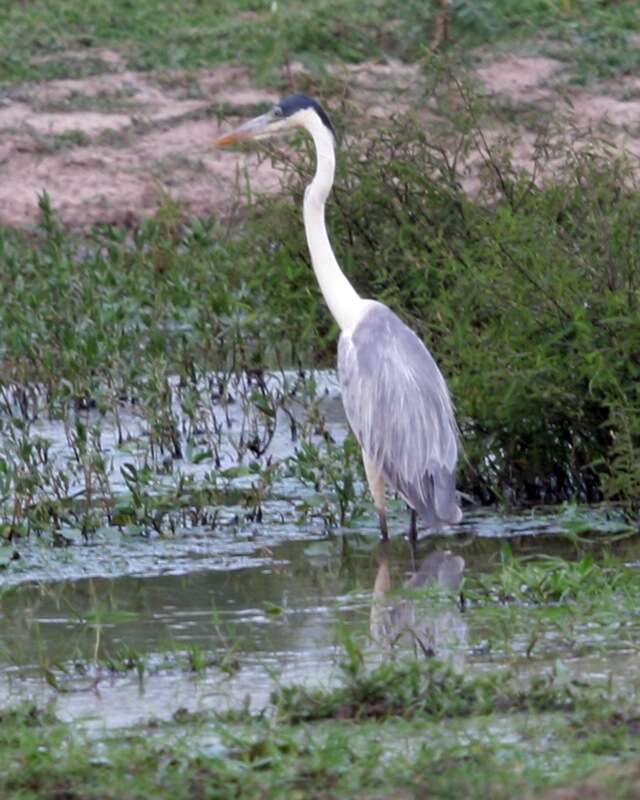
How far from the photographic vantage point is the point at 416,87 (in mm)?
13273

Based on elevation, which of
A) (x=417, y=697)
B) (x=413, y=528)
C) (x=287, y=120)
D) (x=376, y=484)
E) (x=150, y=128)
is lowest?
(x=413, y=528)

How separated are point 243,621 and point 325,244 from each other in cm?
228

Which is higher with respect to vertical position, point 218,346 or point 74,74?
point 74,74

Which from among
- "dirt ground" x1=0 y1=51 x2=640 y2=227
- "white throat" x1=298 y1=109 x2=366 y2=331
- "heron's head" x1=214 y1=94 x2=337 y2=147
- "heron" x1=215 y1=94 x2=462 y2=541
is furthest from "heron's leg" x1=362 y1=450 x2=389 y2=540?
"dirt ground" x1=0 y1=51 x2=640 y2=227

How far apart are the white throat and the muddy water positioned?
877 millimetres

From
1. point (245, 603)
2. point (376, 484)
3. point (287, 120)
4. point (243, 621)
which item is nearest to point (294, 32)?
point (287, 120)

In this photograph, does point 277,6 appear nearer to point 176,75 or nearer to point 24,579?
point 176,75

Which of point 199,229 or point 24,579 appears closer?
point 24,579

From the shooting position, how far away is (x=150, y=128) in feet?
43.2

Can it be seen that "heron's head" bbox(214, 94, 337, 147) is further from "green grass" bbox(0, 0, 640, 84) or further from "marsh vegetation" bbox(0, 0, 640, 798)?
"green grass" bbox(0, 0, 640, 84)

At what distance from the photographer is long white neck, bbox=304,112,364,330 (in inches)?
303

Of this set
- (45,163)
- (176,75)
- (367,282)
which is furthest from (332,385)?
(176,75)

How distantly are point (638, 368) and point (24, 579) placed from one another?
2.27 meters

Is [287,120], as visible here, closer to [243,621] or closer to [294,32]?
[243,621]
